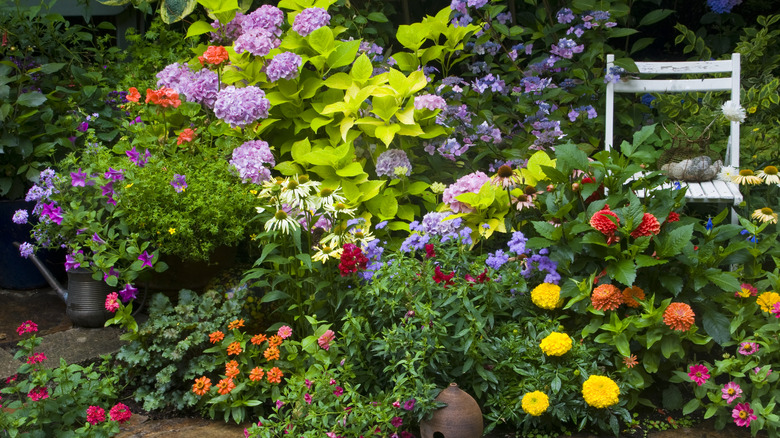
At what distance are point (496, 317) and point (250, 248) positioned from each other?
121cm

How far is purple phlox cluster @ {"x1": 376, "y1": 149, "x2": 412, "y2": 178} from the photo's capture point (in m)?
3.15

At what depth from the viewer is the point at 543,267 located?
2.60 meters

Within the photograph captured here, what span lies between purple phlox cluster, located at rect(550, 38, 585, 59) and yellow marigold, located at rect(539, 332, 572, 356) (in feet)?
6.32

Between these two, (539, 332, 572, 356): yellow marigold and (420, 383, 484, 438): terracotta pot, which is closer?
(420, 383, 484, 438): terracotta pot

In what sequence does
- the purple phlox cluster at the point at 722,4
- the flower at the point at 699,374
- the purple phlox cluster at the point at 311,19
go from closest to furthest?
the flower at the point at 699,374, the purple phlox cluster at the point at 311,19, the purple phlox cluster at the point at 722,4

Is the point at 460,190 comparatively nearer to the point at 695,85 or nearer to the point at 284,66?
the point at 284,66

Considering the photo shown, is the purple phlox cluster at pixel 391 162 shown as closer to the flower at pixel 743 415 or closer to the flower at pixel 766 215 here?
the flower at pixel 766 215

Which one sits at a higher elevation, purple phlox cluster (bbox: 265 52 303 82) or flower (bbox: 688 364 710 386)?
purple phlox cluster (bbox: 265 52 303 82)

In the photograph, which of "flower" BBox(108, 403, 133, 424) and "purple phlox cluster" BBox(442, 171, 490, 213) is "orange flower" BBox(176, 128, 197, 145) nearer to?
"purple phlox cluster" BBox(442, 171, 490, 213)

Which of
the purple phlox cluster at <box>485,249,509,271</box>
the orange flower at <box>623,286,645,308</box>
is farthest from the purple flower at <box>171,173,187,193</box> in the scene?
the orange flower at <box>623,286,645,308</box>

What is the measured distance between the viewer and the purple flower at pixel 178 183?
287cm

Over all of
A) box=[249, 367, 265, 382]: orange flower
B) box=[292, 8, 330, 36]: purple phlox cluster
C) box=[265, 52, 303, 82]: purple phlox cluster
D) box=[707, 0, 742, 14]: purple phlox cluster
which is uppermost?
box=[292, 8, 330, 36]: purple phlox cluster

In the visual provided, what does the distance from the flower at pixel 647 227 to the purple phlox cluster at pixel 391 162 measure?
106cm

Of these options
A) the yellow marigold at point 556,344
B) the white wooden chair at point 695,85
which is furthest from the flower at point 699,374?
the white wooden chair at point 695,85
